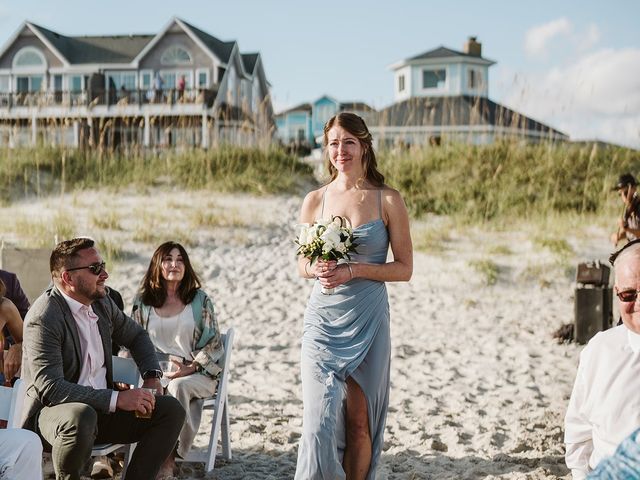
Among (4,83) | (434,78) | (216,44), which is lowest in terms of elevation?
(4,83)

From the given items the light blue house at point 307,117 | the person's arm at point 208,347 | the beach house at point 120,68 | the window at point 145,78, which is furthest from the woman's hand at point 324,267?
the light blue house at point 307,117

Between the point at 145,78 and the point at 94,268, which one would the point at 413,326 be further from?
the point at 145,78

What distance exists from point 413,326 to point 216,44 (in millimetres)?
27753

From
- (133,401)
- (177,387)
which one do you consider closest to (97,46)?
(177,387)

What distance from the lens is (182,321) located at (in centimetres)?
535

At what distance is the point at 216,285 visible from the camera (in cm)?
1189

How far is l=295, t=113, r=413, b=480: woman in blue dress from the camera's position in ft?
12.3

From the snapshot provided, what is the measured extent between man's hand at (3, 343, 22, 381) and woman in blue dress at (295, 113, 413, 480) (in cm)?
170

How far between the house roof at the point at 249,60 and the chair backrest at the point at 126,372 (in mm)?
36180

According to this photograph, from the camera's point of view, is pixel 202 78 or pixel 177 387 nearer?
pixel 177 387

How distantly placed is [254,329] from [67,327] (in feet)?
19.7

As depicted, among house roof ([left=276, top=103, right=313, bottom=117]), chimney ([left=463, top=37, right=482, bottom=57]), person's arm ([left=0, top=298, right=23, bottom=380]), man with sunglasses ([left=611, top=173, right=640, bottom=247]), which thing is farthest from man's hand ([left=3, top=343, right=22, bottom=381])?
house roof ([left=276, top=103, right=313, bottom=117])

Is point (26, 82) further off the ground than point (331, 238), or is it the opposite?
point (26, 82)

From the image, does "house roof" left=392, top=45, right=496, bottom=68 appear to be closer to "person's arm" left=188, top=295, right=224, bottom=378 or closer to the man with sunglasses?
the man with sunglasses
